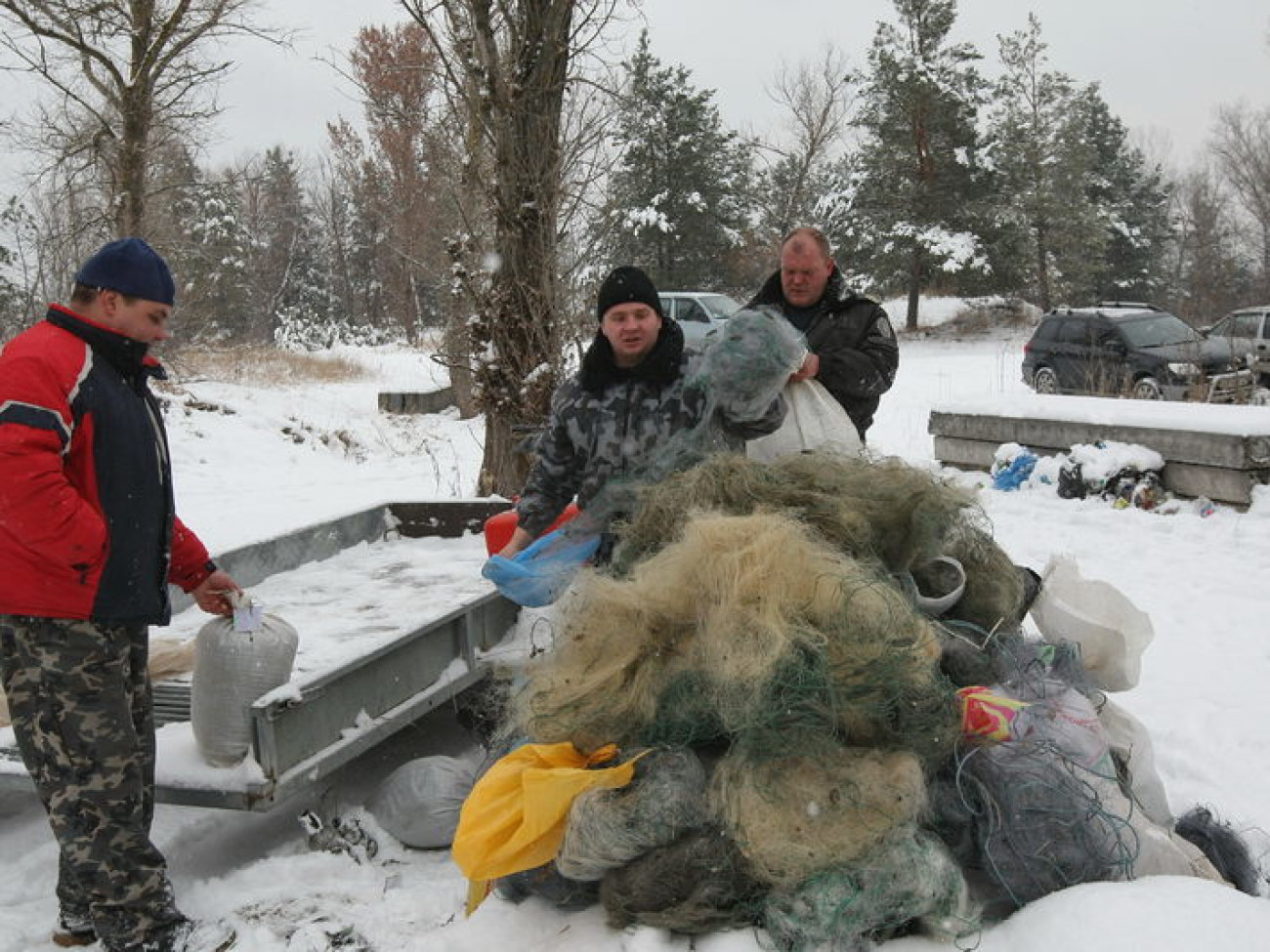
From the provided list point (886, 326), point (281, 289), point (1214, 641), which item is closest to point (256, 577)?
point (886, 326)

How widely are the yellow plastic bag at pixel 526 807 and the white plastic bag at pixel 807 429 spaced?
1.25 meters

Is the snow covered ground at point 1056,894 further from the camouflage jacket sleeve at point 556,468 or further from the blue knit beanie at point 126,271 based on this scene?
the blue knit beanie at point 126,271

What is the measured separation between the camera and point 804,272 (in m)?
3.58

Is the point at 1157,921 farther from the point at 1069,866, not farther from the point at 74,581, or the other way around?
the point at 74,581

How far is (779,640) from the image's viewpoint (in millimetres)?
2248

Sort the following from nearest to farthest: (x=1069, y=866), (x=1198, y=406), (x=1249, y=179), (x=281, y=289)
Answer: (x=1069, y=866), (x=1198, y=406), (x=1249, y=179), (x=281, y=289)

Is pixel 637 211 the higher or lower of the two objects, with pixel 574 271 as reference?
higher

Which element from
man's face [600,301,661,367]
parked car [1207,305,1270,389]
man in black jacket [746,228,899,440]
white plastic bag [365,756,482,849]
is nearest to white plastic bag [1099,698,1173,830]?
man in black jacket [746,228,899,440]

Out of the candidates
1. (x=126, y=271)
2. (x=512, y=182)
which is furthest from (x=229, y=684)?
(x=512, y=182)

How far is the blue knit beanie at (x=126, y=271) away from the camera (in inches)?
103

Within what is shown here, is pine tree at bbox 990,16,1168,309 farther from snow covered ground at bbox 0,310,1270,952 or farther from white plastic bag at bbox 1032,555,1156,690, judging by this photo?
white plastic bag at bbox 1032,555,1156,690

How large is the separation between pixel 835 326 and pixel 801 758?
1766 millimetres

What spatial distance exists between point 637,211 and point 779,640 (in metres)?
28.8

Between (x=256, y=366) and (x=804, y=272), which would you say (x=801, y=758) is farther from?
(x=256, y=366)
